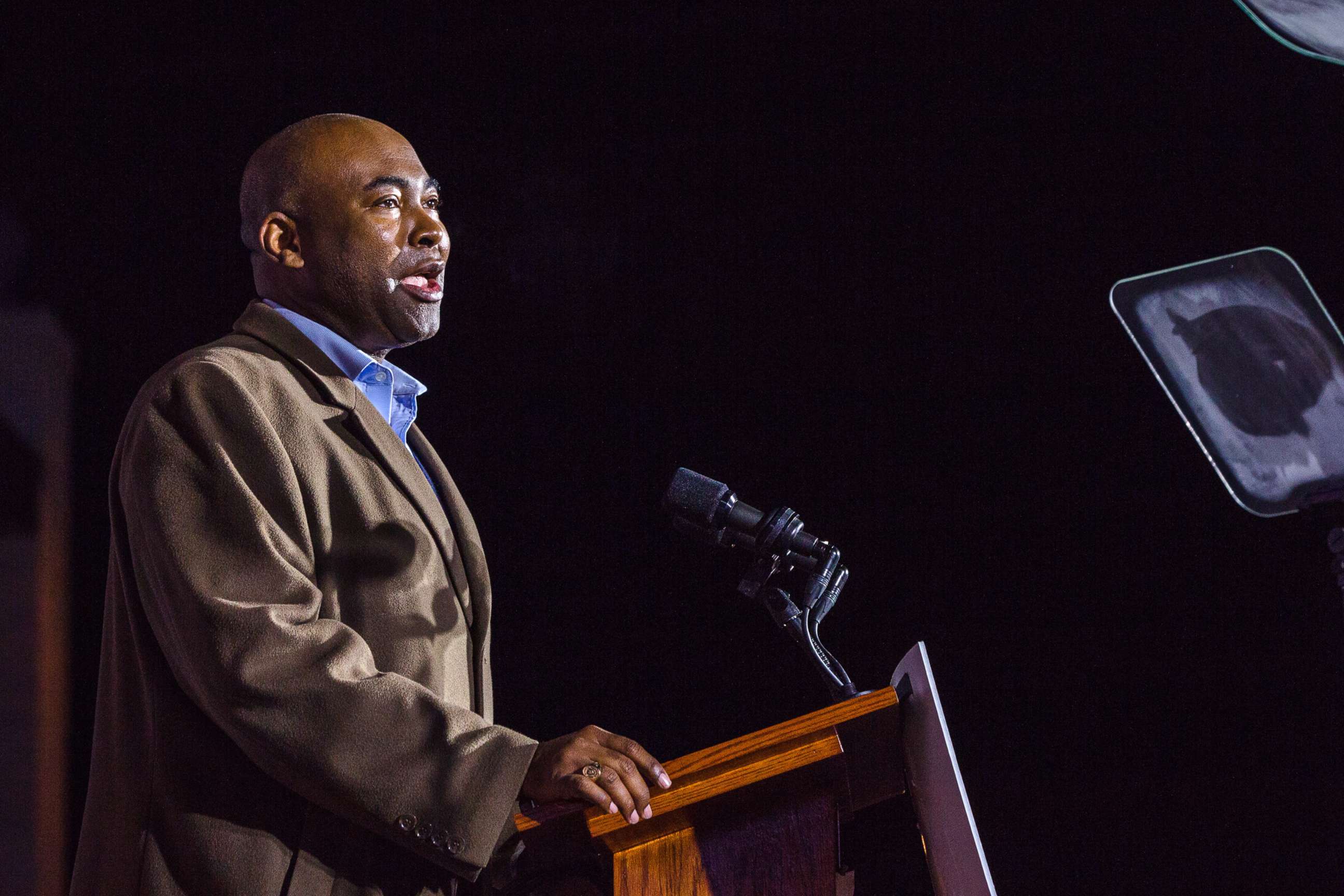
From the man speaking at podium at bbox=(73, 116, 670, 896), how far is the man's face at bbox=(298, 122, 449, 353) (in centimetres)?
9

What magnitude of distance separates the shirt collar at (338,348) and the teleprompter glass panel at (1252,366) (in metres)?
1.38

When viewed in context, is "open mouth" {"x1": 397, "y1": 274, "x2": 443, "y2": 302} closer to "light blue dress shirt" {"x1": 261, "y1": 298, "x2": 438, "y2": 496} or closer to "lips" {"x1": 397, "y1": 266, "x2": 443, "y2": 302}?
"lips" {"x1": 397, "y1": 266, "x2": 443, "y2": 302}

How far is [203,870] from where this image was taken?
58.1 inches

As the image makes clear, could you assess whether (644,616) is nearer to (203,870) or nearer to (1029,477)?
(1029,477)

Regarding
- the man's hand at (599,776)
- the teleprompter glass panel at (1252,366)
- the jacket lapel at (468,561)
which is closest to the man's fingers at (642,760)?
the man's hand at (599,776)

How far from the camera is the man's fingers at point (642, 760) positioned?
4.36 ft

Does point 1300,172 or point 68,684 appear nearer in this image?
point 68,684

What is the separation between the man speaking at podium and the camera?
1.39 m

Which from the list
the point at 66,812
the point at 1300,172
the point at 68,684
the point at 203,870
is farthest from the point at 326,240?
the point at 1300,172

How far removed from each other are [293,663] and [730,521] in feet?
2.23

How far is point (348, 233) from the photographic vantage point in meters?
2.00

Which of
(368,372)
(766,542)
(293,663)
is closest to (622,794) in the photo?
(293,663)

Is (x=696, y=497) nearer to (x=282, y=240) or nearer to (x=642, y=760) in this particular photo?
(x=642, y=760)

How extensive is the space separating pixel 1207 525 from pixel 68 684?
283 cm
